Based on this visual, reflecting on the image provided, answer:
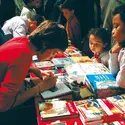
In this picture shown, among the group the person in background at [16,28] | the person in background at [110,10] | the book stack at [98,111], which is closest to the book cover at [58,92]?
the book stack at [98,111]

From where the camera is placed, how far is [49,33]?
1.55m

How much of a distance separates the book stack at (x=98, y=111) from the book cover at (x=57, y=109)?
0.14 ft

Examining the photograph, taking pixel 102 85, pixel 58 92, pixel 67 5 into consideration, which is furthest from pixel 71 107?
pixel 67 5

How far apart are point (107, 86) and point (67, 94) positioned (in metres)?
0.27

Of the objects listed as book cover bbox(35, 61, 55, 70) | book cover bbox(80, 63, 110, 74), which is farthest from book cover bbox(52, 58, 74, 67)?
book cover bbox(80, 63, 110, 74)

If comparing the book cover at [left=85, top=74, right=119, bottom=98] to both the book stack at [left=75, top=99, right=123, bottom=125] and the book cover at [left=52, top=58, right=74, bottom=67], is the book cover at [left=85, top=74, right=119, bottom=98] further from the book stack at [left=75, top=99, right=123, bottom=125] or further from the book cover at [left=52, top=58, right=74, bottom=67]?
the book cover at [left=52, top=58, right=74, bottom=67]

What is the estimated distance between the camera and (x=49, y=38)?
1538mm

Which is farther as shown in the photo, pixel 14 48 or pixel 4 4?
pixel 4 4

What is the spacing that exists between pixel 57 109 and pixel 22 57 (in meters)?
0.37

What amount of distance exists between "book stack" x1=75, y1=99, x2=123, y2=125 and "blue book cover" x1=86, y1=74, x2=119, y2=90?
171 mm

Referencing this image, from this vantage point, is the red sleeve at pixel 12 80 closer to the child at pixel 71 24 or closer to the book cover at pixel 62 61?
the book cover at pixel 62 61

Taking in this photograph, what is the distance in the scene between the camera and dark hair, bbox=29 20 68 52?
154cm

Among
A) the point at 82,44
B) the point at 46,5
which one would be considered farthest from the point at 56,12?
the point at 82,44

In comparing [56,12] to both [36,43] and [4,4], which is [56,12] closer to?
[4,4]
